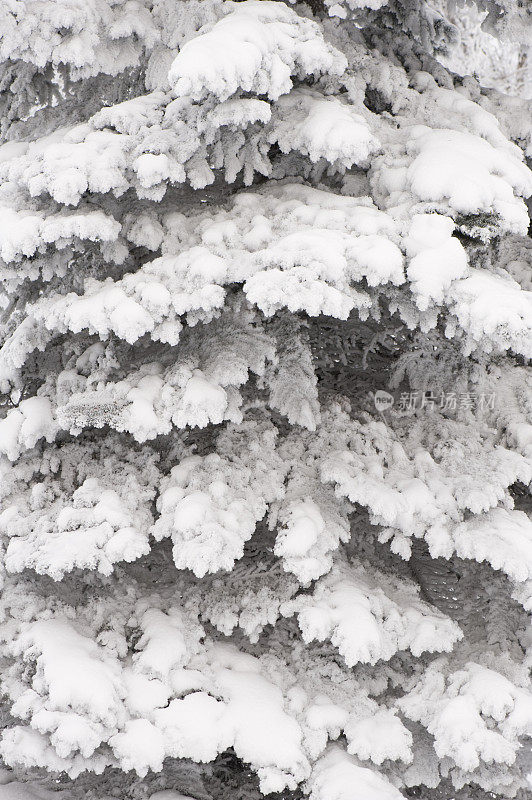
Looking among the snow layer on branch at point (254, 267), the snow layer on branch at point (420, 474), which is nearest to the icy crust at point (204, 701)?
the snow layer on branch at point (420, 474)

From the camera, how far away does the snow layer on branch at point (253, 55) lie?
2.88m

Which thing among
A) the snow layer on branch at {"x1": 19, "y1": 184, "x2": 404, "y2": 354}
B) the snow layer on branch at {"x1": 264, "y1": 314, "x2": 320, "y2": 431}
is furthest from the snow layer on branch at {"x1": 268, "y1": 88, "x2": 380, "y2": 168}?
the snow layer on branch at {"x1": 264, "y1": 314, "x2": 320, "y2": 431}

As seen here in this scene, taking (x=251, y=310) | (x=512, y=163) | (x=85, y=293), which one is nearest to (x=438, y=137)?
(x=512, y=163)

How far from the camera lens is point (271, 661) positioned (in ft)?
12.6

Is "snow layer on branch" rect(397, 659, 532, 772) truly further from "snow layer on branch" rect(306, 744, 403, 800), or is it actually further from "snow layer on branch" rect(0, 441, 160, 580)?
"snow layer on branch" rect(0, 441, 160, 580)

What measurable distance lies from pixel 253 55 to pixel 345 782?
3.03m

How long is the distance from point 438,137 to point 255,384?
4.90ft

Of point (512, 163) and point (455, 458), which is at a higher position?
point (512, 163)

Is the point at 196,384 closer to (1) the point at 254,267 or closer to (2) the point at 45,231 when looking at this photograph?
(1) the point at 254,267

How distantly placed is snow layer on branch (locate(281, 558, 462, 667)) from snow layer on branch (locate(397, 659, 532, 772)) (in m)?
0.19

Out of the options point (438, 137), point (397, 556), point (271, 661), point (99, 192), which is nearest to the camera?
point (99, 192)

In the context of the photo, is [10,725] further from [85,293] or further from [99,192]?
[99,192]

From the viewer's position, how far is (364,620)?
3.44 m

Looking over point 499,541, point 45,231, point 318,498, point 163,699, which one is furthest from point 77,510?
point 499,541
